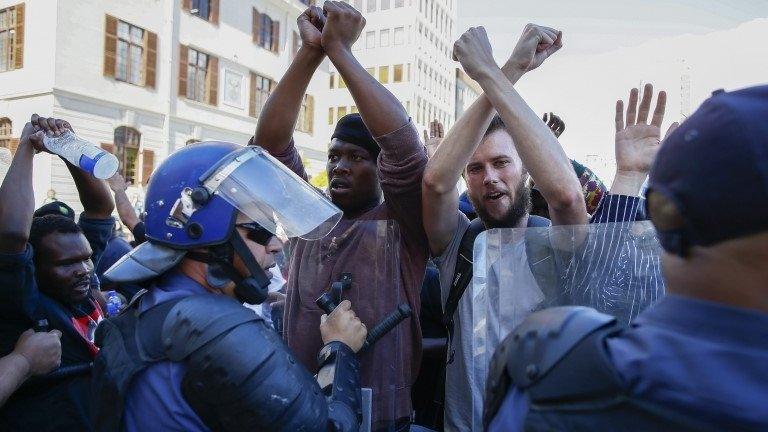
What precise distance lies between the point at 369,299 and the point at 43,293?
142 centimetres

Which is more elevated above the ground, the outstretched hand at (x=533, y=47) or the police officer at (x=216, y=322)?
the outstretched hand at (x=533, y=47)

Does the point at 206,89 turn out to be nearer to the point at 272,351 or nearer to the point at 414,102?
the point at 272,351

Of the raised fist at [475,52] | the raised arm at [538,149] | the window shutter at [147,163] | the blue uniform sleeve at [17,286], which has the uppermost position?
the window shutter at [147,163]

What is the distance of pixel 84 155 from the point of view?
92.2 inches

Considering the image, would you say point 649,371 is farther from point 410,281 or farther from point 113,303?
point 113,303

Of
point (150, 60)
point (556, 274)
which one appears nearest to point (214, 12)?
point (150, 60)

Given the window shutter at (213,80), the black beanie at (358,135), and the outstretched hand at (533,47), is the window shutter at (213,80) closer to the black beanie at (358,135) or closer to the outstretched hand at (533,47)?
the black beanie at (358,135)

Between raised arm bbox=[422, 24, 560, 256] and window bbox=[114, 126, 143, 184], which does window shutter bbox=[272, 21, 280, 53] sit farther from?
raised arm bbox=[422, 24, 560, 256]

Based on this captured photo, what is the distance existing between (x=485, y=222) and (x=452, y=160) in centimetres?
43

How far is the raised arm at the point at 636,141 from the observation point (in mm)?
1762

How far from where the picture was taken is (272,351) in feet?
3.94

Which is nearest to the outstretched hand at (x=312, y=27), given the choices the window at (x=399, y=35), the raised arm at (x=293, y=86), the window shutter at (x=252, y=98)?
the raised arm at (x=293, y=86)

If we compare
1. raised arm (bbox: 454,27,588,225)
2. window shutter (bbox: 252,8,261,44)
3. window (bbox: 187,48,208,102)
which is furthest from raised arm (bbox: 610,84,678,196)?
window shutter (bbox: 252,8,261,44)

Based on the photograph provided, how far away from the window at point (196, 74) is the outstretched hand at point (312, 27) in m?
16.9
